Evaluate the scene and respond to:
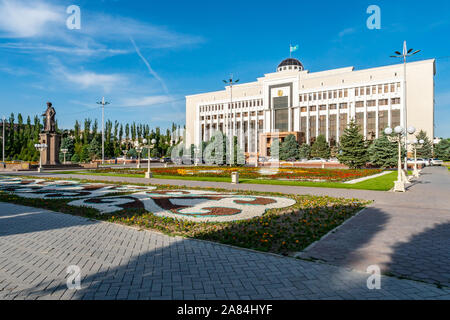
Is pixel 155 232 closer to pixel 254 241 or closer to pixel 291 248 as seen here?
pixel 254 241

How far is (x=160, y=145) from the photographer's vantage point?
349 ft

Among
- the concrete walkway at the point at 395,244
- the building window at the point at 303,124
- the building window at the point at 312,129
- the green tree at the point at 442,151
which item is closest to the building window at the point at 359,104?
the building window at the point at 312,129

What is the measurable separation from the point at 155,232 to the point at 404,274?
5434 millimetres

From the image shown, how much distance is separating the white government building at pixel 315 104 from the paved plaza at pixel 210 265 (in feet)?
177

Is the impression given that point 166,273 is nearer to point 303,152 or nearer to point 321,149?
point 303,152

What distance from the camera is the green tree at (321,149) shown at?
70000 mm

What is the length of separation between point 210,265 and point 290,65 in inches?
3750

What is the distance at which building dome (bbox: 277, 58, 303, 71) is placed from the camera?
300 feet

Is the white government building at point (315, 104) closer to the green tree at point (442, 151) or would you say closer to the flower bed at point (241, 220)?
the green tree at point (442, 151)

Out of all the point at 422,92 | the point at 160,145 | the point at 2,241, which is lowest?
the point at 2,241

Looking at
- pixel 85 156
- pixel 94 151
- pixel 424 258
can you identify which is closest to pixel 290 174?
pixel 424 258

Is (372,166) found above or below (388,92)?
below
